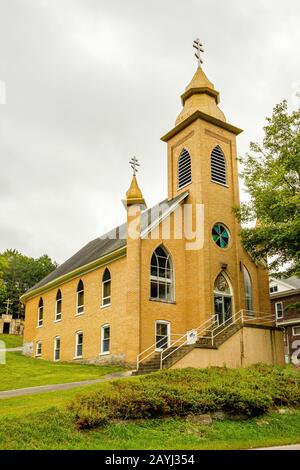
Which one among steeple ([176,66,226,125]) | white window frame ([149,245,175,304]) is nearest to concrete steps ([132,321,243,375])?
white window frame ([149,245,175,304])

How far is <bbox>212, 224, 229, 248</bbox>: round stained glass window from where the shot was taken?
28234 millimetres

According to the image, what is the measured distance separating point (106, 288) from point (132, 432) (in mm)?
17320

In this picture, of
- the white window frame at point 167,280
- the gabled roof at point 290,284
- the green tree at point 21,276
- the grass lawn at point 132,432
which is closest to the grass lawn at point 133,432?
the grass lawn at point 132,432

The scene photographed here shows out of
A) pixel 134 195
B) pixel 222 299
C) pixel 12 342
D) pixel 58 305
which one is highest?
pixel 134 195

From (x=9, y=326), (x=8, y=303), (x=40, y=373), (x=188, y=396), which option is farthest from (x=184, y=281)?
(x=8, y=303)

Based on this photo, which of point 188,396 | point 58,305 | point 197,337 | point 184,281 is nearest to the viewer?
point 188,396

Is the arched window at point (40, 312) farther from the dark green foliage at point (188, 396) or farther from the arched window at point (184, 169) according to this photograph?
the dark green foliage at point (188, 396)

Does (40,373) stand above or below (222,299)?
below

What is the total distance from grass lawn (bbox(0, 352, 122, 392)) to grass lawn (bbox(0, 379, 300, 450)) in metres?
6.66

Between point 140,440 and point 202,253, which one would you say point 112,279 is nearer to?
point 202,253

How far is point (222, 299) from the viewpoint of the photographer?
90.6 ft

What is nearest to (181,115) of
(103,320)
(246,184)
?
(246,184)

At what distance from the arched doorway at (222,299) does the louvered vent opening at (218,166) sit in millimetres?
5789

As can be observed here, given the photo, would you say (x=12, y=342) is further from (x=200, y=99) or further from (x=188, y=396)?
(x=188, y=396)
